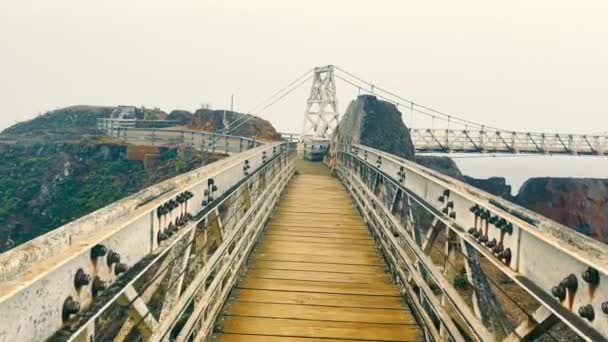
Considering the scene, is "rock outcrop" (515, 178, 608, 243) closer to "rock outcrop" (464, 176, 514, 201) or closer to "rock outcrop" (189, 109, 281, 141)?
"rock outcrop" (464, 176, 514, 201)

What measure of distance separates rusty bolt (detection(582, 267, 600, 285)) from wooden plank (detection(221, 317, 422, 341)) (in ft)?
8.55

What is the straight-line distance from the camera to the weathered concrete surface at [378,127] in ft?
74.6

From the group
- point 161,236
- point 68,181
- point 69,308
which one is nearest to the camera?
point 69,308

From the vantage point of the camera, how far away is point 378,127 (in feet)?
75.9

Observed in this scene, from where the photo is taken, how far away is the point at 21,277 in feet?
6.22

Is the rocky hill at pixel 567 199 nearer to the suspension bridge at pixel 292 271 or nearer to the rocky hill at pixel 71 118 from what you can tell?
the suspension bridge at pixel 292 271

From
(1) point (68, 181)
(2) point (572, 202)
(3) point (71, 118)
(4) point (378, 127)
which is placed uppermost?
(4) point (378, 127)

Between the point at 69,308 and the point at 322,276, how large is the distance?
443 cm

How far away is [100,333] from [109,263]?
744 millimetres

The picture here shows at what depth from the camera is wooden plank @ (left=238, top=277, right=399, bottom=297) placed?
5.84m

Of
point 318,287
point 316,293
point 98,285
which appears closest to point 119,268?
point 98,285

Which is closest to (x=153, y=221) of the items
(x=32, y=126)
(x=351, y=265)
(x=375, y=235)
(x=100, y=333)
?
(x=100, y=333)

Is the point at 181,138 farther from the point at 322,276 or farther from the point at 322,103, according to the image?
the point at 322,276

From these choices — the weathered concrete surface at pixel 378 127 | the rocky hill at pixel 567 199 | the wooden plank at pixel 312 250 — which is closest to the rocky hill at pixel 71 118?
the rocky hill at pixel 567 199
